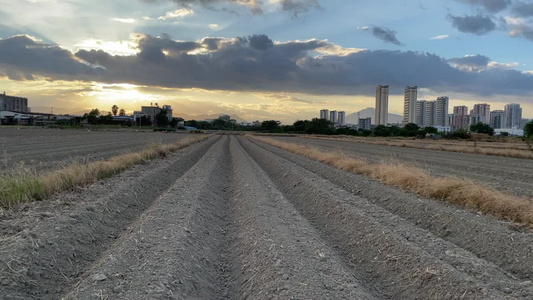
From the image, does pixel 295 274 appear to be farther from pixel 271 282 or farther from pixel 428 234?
pixel 428 234

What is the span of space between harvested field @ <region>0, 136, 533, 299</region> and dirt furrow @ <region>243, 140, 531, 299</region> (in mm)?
22

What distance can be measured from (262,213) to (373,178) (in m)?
7.79

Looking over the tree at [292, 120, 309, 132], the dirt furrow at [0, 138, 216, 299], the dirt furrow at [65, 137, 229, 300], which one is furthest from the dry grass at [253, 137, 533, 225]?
the tree at [292, 120, 309, 132]

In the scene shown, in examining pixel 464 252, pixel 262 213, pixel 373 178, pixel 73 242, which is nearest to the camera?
pixel 464 252

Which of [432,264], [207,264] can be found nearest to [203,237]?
[207,264]

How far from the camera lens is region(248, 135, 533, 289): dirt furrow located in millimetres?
6414

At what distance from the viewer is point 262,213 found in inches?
391

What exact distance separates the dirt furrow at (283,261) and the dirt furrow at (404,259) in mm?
560

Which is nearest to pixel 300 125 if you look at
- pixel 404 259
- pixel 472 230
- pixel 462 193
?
pixel 462 193

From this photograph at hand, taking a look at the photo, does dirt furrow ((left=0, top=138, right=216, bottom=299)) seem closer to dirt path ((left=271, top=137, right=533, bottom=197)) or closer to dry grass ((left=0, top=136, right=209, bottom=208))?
dry grass ((left=0, top=136, right=209, bottom=208))

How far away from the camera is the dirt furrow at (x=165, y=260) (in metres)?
5.05

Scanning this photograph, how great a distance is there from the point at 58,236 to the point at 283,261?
157 inches

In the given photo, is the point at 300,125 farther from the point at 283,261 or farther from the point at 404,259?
the point at 283,261

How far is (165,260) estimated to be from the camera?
6098 mm
